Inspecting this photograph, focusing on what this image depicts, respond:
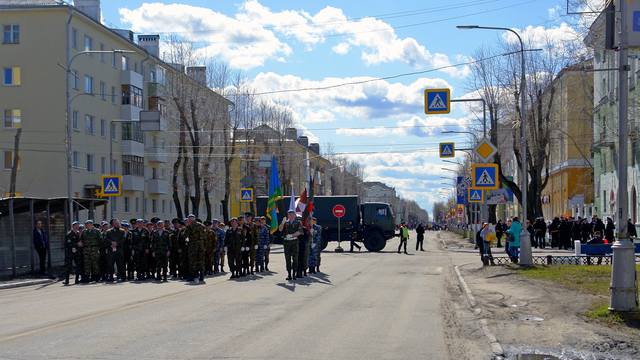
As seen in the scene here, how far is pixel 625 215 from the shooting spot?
13.7 meters

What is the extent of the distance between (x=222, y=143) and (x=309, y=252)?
42040mm

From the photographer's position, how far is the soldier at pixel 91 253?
80.3ft

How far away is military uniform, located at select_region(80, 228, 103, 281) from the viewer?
24.5 meters

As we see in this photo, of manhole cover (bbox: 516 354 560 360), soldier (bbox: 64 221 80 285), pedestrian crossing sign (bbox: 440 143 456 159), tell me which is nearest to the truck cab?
pedestrian crossing sign (bbox: 440 143 456 159)

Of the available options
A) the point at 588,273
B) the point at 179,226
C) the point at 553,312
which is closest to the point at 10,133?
the point at 179,226

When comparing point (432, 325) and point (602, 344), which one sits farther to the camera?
point (432, 325)

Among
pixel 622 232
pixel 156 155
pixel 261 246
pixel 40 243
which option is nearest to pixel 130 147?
pixel 156 155

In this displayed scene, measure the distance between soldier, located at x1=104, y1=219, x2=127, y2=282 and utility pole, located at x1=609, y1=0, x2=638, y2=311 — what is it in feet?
51.4

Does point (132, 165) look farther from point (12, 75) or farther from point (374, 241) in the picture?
point (374, 241)

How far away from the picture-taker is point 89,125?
57.8 metres

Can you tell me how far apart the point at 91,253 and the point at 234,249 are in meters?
4.29

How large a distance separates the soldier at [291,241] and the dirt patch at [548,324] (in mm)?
5193

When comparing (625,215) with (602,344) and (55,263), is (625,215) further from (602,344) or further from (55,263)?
(55,263)

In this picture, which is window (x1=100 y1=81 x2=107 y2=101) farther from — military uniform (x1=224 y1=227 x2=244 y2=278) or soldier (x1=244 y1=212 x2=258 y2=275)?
military uniform (x1=224 y1=227 x2=244 y2=278)
